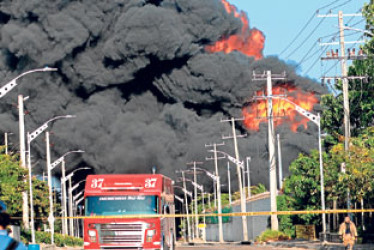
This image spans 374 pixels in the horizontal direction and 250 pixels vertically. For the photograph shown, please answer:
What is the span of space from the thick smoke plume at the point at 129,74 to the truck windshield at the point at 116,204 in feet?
246

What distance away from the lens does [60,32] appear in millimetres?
107188

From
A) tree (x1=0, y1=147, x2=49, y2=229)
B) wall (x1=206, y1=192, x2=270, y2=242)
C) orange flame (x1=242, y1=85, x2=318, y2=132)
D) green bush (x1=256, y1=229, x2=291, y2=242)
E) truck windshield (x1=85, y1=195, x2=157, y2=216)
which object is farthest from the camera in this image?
orange flame (x1=242, y1=85, x2=318, y2=132)

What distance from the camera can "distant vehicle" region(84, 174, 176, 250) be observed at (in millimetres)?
32781

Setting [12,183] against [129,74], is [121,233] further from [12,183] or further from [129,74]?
[129,74]

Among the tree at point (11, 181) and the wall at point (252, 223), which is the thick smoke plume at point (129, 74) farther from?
the tree at point (11, 181)

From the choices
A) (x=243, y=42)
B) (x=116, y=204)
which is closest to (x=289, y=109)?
(x=243, y=42)

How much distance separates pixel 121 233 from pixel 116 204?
1160mm

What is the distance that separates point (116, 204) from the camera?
33062 mm

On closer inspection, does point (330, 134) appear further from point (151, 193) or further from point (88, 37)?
point (151, 193)

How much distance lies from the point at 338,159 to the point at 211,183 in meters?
99.1

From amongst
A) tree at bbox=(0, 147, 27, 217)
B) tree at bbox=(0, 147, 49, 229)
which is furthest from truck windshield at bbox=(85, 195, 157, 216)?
tree at bbox=(0, 147, 27, 217)

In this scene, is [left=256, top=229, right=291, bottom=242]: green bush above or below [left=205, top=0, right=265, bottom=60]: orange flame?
below

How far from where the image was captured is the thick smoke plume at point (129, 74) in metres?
108

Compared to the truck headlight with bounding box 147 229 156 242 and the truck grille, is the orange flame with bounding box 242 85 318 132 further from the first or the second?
the truck grille
